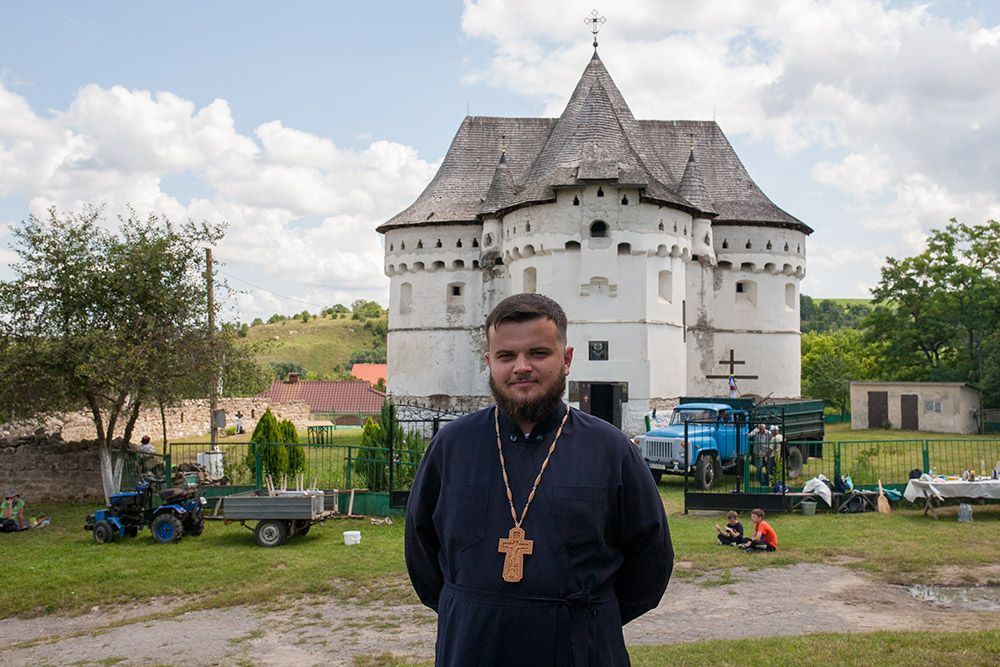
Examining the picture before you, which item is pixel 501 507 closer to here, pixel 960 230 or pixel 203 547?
pixel 203 547

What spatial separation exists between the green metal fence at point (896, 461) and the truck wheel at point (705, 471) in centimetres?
251

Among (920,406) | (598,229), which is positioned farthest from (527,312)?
(920,406)

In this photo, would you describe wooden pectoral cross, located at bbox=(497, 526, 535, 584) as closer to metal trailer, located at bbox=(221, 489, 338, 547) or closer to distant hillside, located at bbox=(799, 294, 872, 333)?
metal trailer, located at bbox=(221, 489, 338, 547)

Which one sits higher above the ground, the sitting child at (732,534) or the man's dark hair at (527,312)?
the man's dark hair at (527,312)

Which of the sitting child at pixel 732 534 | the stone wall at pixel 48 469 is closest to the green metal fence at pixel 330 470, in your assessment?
the stone wall at pixel 48 469

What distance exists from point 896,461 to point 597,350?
10.3 m

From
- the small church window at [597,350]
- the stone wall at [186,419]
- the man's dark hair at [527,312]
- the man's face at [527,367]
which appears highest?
the small church window at [597,350]

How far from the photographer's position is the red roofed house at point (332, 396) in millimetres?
56156

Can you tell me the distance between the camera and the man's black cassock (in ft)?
10.8

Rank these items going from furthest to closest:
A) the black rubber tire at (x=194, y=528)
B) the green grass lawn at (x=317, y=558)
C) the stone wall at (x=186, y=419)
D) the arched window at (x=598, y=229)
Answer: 1. the arched window at (x=598, y=229)
2. the stone wall at (x=186, y=419)
3. the black rubber tire at (x=194, y=528)
4. the green grass lawn at (x=317, y=558)

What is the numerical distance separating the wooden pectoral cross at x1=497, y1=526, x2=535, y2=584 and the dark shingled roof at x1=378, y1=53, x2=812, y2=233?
27.0 metres

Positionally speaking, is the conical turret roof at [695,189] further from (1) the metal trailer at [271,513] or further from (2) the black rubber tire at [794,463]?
(1) the metal trailer at [271,513]

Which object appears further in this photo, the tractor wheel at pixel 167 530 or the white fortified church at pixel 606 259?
the white fortified church at pixel 606 259

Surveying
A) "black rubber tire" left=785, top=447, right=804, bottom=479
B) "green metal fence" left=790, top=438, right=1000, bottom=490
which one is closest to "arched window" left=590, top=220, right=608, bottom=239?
"green metal fence" left=790, top=438, right=1000, bottom=490
